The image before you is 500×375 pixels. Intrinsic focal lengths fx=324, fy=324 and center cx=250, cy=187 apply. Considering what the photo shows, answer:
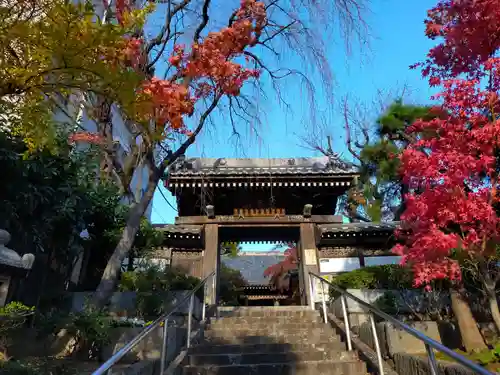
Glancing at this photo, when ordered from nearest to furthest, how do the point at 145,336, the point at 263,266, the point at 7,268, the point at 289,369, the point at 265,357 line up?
the point at 145,336, the point at 289,369, the point at 265,357, the point at 7,268, the point at 263,266

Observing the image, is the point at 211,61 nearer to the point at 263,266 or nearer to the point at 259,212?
the point at 259,212

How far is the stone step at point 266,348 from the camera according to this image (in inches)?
187

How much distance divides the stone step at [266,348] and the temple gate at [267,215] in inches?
172

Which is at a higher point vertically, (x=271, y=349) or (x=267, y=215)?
(x=267, y=215)

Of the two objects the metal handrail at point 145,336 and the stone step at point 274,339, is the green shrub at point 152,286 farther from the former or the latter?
the stone step at point 274,339

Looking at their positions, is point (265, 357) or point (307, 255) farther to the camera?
point (307, 255)

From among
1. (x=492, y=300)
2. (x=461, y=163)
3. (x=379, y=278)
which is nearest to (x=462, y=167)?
(x=461, y=163)

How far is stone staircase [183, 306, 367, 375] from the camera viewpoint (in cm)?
413

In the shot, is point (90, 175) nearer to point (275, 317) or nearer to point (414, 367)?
point (275, 317)

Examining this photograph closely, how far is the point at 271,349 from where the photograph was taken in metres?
4.86

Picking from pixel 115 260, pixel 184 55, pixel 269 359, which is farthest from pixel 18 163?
pixel 269 359

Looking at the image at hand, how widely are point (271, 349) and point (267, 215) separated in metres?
5.53

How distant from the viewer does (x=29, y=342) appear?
560cm

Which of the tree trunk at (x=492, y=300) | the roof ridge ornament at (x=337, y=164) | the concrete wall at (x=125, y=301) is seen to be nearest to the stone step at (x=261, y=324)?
the concrete wall at (x=125, y=301)
